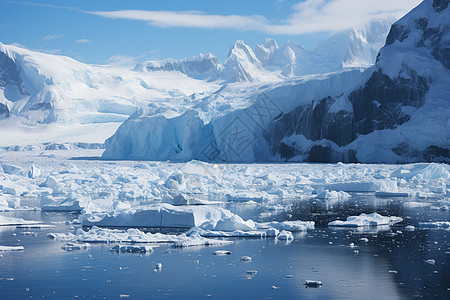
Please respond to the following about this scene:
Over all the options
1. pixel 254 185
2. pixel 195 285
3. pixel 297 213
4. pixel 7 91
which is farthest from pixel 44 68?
pixel 195 285

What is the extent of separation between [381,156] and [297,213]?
17.8 metres

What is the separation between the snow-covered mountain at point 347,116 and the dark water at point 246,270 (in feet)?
66.6

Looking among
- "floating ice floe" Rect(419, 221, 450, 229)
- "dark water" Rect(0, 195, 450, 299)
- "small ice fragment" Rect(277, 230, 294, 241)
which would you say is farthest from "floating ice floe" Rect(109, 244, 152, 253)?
"floating ice floe" Rect(419, 221, 450, 229)

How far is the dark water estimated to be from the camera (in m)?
7.18

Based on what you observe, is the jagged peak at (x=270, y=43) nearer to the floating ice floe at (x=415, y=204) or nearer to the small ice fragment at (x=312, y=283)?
the floating ice floe at (x=415, y=204)

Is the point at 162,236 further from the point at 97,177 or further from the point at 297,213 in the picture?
the point at 97,177

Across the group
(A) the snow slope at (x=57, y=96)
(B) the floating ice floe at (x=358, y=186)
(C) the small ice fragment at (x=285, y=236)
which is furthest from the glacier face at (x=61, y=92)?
(C) the small ice fragment at (x=285, y=236)

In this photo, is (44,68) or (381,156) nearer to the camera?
(381,156)

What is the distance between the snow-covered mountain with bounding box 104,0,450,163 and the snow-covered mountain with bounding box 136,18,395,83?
44256 mm

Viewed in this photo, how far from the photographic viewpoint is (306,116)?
34.5 metres

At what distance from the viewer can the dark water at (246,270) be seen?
718 cm

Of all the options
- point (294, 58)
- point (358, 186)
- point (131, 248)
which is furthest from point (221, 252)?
point (294, 58)

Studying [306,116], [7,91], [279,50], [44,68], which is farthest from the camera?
[279,50]

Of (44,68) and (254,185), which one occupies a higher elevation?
(44,68)
